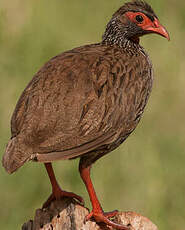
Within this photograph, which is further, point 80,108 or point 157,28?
point 157,28

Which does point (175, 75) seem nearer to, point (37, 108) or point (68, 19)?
point (68, 19)

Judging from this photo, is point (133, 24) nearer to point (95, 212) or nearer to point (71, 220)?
point (95, 212)

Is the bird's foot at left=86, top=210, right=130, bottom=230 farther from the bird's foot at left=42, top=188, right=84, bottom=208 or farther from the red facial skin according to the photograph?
the red facial skin

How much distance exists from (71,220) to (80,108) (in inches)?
32.7

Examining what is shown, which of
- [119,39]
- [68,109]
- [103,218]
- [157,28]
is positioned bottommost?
[103,218]

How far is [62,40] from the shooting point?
31.2 feet

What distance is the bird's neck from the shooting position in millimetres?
7223

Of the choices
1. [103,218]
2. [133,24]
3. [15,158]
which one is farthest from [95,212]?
[133,24]

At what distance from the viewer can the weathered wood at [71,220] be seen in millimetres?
6410

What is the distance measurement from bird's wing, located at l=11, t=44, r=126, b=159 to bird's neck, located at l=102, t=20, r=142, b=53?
1.93 ft

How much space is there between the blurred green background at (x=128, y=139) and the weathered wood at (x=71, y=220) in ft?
5.16

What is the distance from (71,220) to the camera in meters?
6.45

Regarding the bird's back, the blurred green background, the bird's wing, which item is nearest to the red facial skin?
the bird's back

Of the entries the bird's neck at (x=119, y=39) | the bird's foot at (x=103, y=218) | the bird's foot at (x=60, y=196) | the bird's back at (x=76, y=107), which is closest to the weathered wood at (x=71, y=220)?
the bird's foot at (x=103, y=218)
